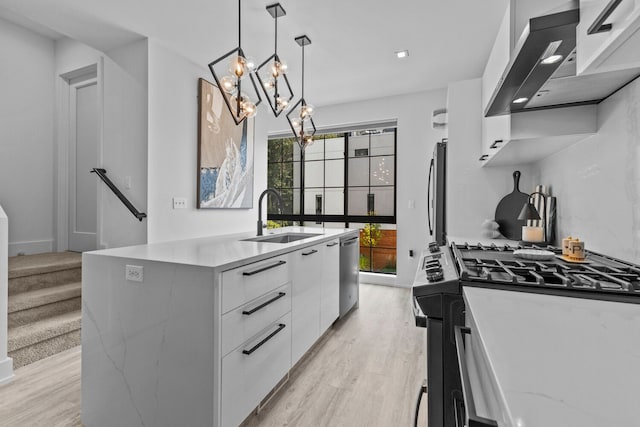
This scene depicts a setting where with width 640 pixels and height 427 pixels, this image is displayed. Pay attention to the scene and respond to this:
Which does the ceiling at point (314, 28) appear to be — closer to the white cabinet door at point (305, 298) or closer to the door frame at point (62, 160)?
the door frame at point (62, 160)

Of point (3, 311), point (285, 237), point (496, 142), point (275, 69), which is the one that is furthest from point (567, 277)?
point (3, 311)

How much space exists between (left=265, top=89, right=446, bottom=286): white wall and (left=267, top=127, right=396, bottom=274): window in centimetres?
24

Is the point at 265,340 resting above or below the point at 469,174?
below

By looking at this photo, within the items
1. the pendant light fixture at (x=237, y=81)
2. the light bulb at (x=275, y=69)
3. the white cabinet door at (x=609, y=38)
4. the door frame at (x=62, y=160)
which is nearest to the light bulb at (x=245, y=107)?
the pendant light fixture at (x=237, y=81)

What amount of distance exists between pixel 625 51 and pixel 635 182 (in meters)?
0.60

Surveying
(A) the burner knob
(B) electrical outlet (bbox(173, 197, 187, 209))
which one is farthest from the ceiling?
(A) the burner knob

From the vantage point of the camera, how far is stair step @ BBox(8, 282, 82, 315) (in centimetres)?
237

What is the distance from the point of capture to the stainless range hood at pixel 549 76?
0.89 m

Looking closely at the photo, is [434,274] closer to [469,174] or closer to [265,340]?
[265,340]

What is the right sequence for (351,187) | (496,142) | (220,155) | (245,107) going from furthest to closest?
1. (351,187)
2. (220,155)
3. (245,107)
4. (496,142)

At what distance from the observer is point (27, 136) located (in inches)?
132

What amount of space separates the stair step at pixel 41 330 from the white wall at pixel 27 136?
1388mm

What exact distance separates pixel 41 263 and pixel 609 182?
163 inches

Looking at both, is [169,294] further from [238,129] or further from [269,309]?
[238,129]
